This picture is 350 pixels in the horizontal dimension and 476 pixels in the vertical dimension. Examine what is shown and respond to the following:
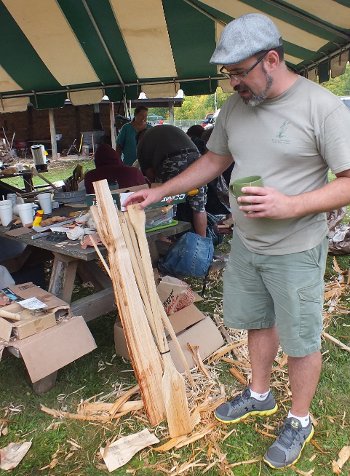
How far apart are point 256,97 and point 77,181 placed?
3.52 metres

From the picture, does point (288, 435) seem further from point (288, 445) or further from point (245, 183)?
point (245, 183)

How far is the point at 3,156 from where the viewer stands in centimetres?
1072

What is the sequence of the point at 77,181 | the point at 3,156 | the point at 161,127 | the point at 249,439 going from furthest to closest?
the point at 3,156 < the point at 77,181 < the point at 161,127 < the point at 249,439

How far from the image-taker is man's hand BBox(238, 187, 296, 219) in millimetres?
1574

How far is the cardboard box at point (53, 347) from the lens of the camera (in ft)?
7.86

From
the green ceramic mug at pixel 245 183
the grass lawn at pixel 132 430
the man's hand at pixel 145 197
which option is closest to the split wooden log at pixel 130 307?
the man's hand at pixel 145 197

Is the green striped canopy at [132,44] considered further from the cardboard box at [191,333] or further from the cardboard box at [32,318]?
the cardboard box at [32,318]

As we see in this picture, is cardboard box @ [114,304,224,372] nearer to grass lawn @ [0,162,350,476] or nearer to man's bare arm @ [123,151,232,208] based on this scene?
grass lawn @ [0,162,350,476]

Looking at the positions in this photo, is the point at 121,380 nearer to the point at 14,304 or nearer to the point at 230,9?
the point at 14,304

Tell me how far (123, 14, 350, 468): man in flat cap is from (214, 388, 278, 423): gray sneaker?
17cm

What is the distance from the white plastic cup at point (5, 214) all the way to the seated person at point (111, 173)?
2.44 ft

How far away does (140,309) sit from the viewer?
219 cm

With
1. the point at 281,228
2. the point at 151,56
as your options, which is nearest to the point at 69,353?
the point at 281,228

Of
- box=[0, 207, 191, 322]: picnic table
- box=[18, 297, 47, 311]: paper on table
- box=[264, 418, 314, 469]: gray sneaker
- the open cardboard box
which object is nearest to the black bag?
box=[0, 207, 191, 322]: picnic table
